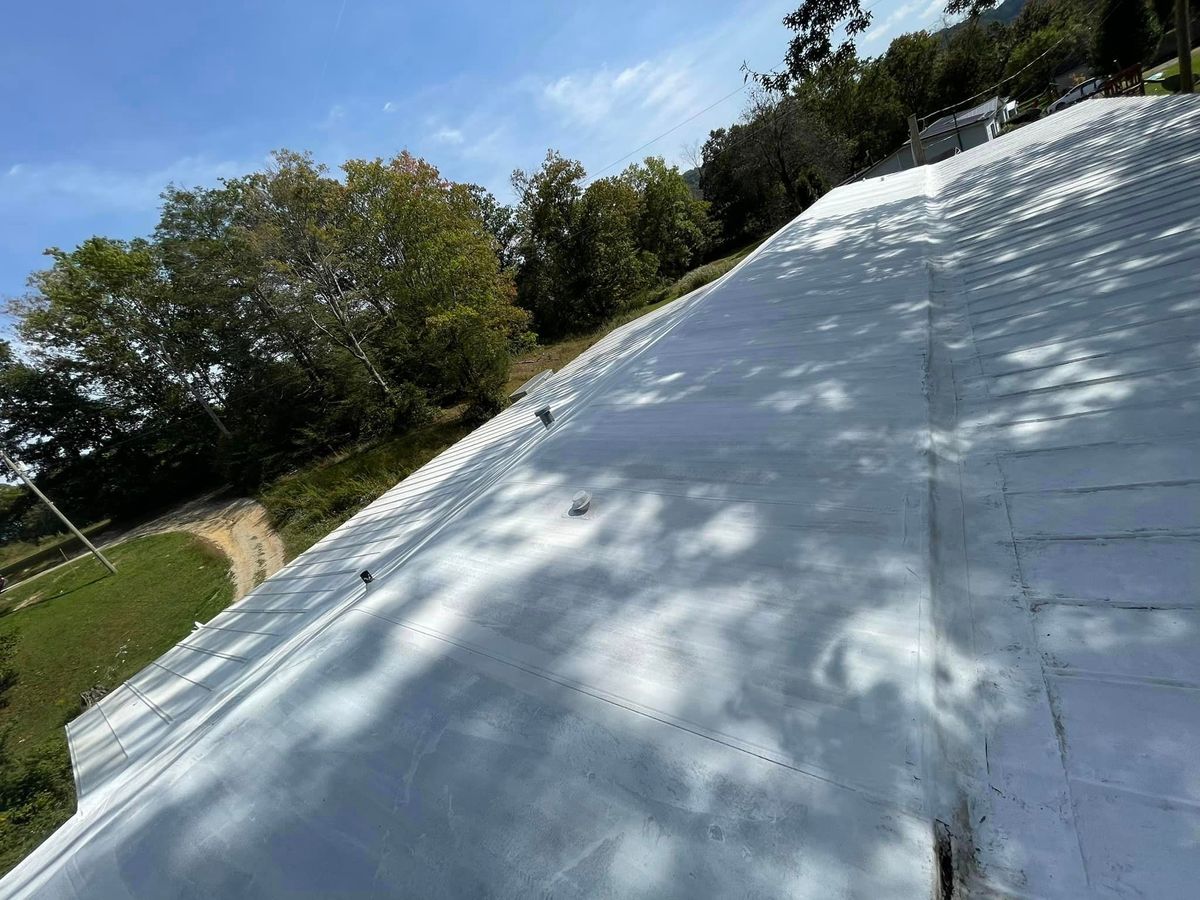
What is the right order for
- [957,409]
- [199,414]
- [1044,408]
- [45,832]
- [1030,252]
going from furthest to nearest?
[199,414] < [45,832] < [1030,252] < [957,409] < [1044,408]

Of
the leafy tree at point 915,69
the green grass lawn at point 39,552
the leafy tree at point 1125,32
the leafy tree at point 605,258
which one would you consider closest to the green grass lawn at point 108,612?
the green grass lawn at point 39,552

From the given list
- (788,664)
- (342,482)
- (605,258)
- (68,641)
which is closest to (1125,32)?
(605,258)

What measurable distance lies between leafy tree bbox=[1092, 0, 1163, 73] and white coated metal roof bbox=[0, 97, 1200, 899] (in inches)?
1677

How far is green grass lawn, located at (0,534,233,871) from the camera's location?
5568 millimetres

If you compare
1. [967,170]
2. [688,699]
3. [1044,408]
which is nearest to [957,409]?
[1044,408]

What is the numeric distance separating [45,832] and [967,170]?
15349 millimetres

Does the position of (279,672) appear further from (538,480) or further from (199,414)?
(199,414)

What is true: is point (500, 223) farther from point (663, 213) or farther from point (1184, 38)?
point (1184, 38)

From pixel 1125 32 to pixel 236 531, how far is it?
173 ft

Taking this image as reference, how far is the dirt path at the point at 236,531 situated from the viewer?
507 inches

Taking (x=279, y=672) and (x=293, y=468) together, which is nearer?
(x=279, y=672)

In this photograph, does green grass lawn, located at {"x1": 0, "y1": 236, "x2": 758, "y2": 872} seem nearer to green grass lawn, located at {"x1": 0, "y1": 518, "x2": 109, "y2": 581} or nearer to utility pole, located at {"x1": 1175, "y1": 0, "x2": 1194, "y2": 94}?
green grass lawn, located at {"x1": 0, "y1": 518, "x2": 109, "y2": 581}

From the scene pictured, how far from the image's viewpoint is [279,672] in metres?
2.07

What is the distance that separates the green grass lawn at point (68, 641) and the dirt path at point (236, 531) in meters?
0.42
